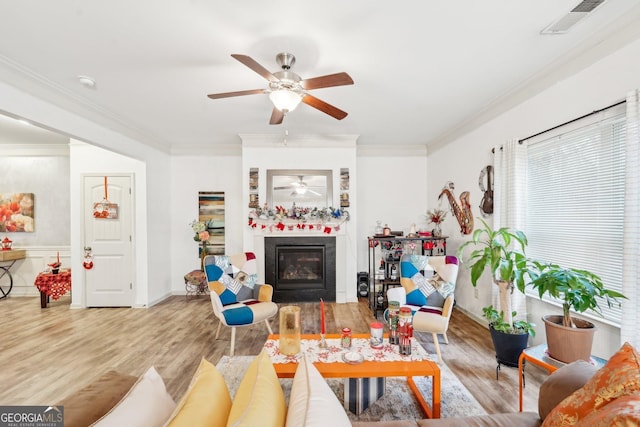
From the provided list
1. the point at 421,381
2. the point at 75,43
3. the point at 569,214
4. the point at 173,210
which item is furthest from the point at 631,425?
the point at 173,210

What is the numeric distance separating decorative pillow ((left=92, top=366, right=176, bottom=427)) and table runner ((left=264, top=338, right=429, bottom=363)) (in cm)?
105

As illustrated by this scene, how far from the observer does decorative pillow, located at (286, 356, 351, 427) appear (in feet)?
2.64

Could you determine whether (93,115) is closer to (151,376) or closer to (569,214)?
(151,376)

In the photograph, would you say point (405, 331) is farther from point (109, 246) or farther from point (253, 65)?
point (109, 246)

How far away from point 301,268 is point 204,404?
12.4 ft

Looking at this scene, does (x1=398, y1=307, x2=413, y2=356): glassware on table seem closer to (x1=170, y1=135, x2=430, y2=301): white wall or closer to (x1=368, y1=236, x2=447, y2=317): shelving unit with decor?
(x1=368, y1=236, x2=447, y2=317): shelving unit with decor

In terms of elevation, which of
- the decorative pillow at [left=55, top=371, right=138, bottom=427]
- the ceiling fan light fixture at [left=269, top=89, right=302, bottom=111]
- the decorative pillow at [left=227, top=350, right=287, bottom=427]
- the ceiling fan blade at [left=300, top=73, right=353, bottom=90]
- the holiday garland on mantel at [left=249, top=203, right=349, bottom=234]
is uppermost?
the ceiling fan blade at [left=300, top=73, right=353, bottom=90]

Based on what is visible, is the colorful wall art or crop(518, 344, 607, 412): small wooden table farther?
the colorful wall art

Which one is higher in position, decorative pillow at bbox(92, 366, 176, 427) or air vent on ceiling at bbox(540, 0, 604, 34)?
air vent on ceiling at bbox(540, 0, 604, 34)

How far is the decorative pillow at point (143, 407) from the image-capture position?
734 millimetres

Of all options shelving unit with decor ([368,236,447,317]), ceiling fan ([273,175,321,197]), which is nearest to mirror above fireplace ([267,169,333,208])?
ceiling fan ([273,175,321,197])

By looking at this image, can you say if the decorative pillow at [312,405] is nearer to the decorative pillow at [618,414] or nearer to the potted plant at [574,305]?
the decorative pillow at [618,414]

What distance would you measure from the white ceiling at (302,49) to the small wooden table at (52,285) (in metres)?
2.68

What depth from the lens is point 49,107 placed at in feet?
9.10
